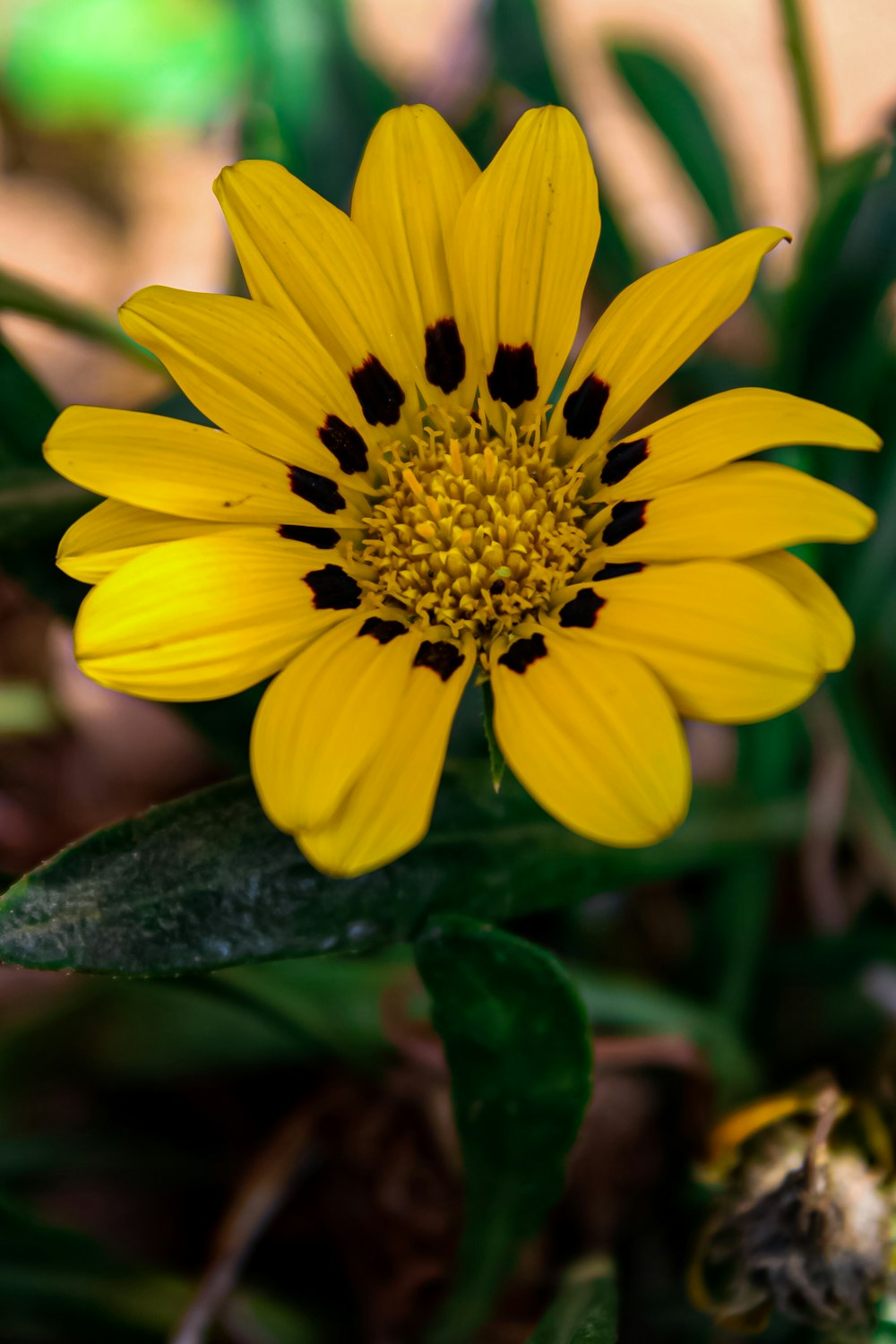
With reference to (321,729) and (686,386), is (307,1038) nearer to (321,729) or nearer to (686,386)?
(321,729)

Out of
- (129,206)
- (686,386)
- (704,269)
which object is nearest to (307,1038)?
(704,269)

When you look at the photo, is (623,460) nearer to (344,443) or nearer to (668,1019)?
(344,443)

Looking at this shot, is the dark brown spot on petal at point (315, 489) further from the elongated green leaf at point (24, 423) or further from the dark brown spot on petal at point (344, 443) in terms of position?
the elongated green leaf at point (24, 423)

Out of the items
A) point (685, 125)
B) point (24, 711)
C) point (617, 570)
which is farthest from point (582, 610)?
point (685, 125)

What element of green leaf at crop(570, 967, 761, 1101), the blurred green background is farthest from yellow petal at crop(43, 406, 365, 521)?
green leaf at crop(570, 967, 761, 1101)

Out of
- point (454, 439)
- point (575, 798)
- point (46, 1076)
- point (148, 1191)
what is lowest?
point (148, 1191)

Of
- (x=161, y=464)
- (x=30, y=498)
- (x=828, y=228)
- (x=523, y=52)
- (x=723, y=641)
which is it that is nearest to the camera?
(x=723, y=641)
